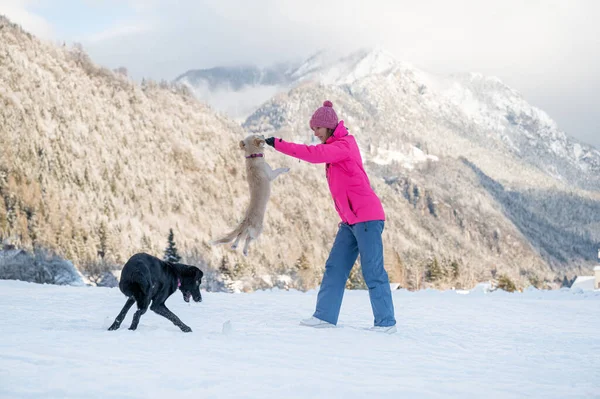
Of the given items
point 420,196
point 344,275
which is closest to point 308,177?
point 344,275

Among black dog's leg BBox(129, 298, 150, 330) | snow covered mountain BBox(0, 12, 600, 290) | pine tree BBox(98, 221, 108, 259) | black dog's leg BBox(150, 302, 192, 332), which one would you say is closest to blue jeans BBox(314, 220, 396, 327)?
black dog's leg BBox(150, 302, 192, 332)

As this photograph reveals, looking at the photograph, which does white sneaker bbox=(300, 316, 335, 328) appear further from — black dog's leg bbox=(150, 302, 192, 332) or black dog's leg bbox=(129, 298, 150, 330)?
black dog's leg bbox=(129, 298, 150, 330)

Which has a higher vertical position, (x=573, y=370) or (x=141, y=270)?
(x=141, y=270)

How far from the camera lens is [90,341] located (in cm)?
394

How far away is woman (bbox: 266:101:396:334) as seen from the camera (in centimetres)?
516

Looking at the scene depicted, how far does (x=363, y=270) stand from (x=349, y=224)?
Result: 43 centimetres

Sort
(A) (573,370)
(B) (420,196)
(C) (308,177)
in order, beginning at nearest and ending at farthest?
(A) (573,370) < (C) (308,177) < (B) (420,196)

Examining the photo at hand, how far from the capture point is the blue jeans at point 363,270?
518cm

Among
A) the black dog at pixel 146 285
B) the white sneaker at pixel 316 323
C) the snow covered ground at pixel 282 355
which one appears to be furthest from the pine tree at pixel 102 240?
the white sneaker at pixel 316 323

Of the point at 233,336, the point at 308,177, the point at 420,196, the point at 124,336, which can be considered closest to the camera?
the point at 124,336

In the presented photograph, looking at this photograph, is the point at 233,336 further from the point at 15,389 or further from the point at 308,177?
the point at 308,177

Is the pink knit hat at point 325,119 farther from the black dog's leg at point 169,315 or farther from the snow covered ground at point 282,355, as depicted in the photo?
the black dog's leg at point 169,315

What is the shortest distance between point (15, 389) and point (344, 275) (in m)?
3.24

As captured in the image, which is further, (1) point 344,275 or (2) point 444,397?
(1) point 344,275
